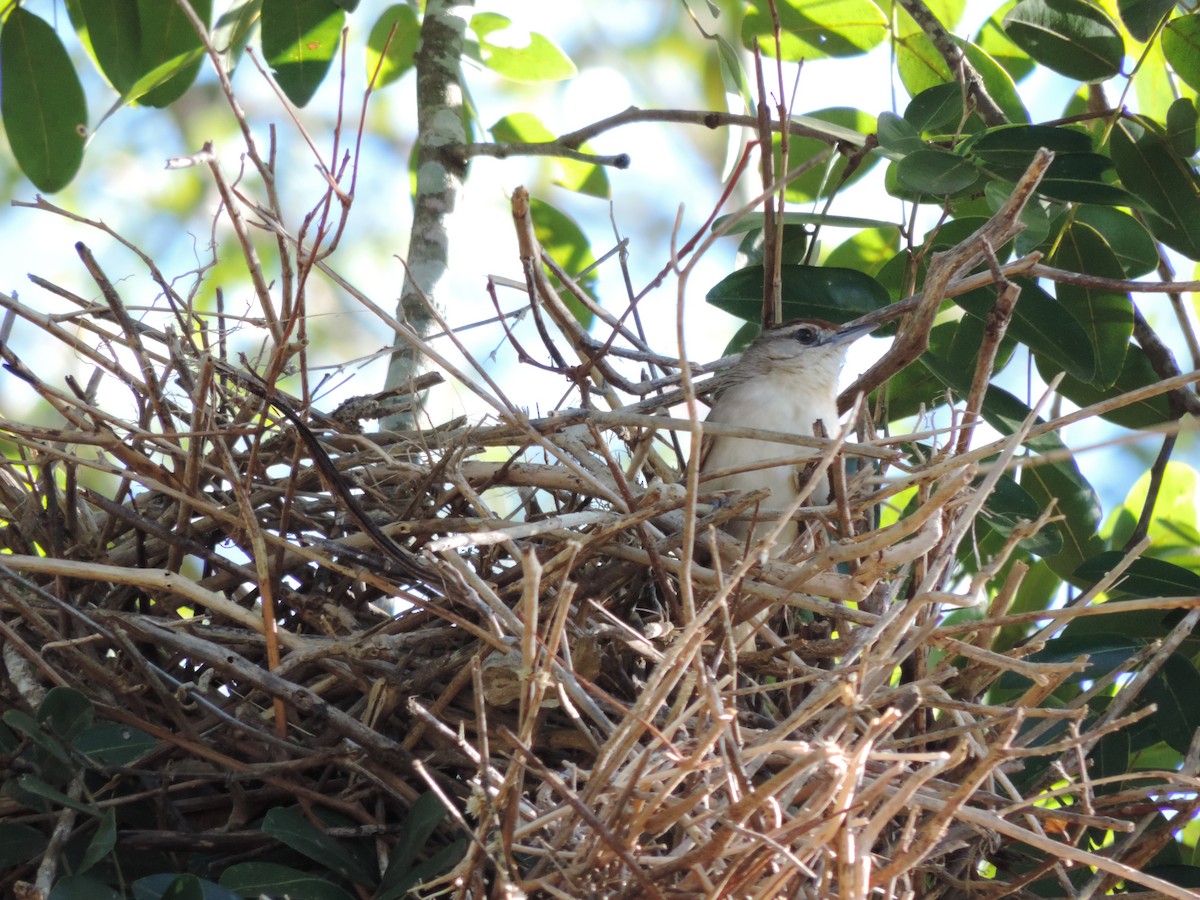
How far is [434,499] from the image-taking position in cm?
305

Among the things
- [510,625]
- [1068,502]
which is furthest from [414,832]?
[1068,502]

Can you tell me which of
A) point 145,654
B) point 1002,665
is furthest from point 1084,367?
point 145,654

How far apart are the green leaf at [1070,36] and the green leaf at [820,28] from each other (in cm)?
65

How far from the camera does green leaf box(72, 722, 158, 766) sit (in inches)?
96.7

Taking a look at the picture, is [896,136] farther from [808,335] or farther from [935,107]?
[808,335]

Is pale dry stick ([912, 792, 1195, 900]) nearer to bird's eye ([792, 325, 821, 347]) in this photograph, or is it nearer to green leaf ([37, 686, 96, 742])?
green leaf ([37, 686, 96, 742])

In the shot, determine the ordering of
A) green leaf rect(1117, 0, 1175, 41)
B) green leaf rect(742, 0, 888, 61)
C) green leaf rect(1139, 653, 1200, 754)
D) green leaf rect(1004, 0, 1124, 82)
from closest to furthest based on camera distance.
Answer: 1. green leaf rect(1139, 653, 1200, 754)
2. green leaf rect(1117, 0, 1175, 41)
3. green leaf rect(1004, 0, 1124, 82)
4. green leaf rect(742, 0, 888, 61)

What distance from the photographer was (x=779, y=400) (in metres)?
3.92

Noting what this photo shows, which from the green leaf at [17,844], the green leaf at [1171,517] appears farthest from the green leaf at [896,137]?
the green leaf at [17,844]

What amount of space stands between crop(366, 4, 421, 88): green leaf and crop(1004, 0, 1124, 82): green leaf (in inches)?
91.2

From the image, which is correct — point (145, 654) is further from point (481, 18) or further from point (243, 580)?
point (481, 18)

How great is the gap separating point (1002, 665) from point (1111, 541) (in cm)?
171

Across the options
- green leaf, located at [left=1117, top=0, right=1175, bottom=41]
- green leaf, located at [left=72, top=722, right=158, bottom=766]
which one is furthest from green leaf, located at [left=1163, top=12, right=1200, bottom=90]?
green leaf, located at [left=72, top=722, right=158, bottom=766]

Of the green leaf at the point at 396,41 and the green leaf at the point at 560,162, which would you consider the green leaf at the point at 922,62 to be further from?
the green leaf at the point at 396,41
